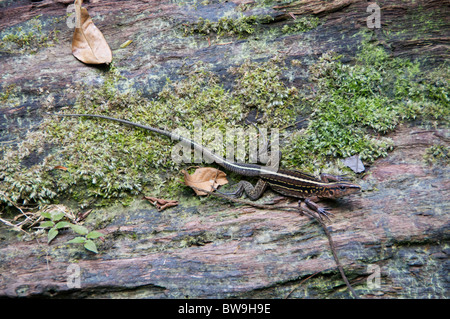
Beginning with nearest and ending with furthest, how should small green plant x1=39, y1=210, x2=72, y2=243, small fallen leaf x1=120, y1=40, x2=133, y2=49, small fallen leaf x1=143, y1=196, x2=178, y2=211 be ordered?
small green plant x1=39, y1=210, x2=72, y2=243 < small fallen leaf x1=143, y1=196, x2=178, y2=211 < small fallen leaf x1=120, y1=40, x2=133, y2=49

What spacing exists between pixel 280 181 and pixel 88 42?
3.89m

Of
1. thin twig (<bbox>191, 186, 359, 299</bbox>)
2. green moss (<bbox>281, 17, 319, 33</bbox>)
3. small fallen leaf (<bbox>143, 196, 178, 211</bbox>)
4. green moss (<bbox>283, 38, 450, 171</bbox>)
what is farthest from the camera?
green moss (<bbox>281, 17, 319, 33</bbox>)

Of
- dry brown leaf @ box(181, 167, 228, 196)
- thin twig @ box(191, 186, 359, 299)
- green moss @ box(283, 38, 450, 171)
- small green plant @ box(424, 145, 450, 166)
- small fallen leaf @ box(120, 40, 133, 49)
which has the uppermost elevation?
small fallen leaf @ box(120, 40, 133, 49)

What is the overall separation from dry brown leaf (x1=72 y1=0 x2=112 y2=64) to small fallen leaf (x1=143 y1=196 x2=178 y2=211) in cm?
244

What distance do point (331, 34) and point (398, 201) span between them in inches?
113

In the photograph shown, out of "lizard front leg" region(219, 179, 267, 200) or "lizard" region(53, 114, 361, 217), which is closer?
"lizard" region(53, 114, 361, 217)

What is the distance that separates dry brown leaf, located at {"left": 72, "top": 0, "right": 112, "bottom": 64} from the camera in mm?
4875

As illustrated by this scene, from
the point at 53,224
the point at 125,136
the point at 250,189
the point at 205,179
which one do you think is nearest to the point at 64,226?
the point at 53,224

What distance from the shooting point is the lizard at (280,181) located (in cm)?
409

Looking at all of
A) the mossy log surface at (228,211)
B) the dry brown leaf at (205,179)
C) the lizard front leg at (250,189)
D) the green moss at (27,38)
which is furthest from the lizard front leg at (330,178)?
the green moss at (27,38)

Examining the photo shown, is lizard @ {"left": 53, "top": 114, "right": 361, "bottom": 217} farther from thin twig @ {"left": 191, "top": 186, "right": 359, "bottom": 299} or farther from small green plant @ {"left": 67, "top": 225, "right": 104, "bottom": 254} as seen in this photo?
small green plant @ {"left": 67, "top": 225, "right": 104, "bottom": 254}

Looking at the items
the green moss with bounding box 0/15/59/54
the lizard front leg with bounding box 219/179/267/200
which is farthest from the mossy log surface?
the lizard front leg with bounding box 219/179/267/200

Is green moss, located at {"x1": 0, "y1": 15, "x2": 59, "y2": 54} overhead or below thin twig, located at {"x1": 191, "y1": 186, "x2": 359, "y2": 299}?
overhead

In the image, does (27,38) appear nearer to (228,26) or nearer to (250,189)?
(228,26)
